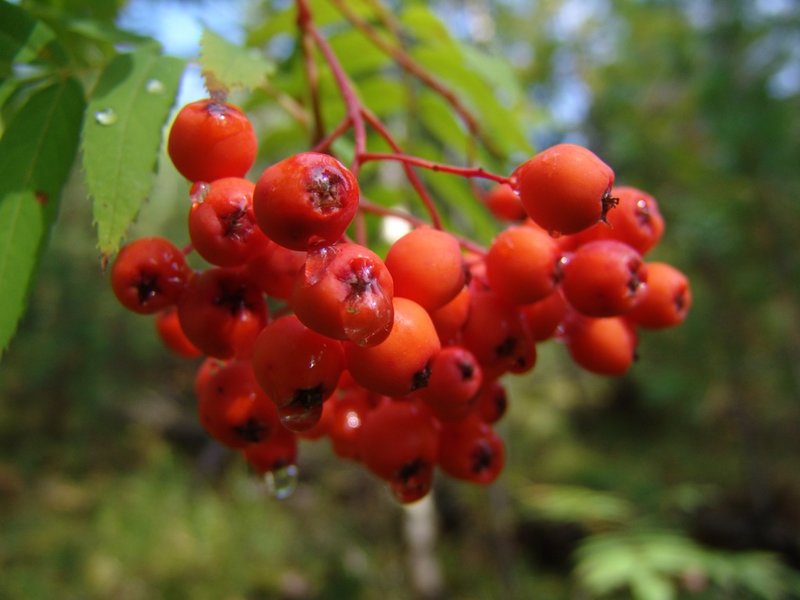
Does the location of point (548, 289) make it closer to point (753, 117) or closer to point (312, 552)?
point (753, 117)

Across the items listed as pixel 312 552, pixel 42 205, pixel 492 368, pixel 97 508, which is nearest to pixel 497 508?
pixel 312 552

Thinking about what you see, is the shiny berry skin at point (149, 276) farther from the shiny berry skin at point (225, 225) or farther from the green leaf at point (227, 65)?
the green leaf at point (227, 65)

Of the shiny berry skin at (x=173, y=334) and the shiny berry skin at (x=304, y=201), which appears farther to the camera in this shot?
the shiny berry skin at (x=173, y=334)

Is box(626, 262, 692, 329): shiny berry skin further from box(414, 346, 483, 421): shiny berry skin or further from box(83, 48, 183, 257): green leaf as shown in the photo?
box(83, 48, 183, 257): green leaf

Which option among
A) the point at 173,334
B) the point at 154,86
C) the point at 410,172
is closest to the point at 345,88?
the point at 410,172

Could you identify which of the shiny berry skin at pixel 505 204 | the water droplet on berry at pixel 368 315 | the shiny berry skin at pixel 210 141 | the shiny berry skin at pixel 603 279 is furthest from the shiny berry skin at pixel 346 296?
the shiny berry skin at pixel 505 204
